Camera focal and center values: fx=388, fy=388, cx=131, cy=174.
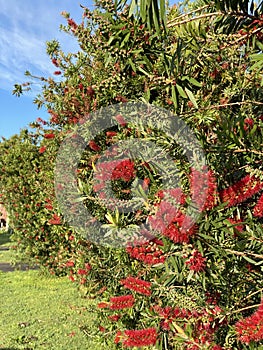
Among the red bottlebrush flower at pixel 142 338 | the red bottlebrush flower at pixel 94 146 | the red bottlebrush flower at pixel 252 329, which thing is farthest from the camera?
the red bottlebrush flower at pixel 94 146

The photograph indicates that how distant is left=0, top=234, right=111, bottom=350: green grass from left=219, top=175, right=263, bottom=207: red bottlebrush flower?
306 centimetres

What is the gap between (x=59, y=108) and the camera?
14.7 ft

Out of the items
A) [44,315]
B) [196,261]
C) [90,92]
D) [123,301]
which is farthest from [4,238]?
[196,261]

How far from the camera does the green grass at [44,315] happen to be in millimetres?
5305

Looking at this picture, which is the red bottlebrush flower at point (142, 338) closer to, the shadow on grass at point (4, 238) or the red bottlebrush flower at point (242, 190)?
the red bottlebrush flower at point (242, 190)

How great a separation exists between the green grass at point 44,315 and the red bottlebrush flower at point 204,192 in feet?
10.1

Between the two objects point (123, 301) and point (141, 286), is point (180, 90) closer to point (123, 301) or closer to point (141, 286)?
point (141, 286)

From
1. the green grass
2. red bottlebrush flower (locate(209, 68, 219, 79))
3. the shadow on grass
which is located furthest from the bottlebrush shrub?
the shadow on grass

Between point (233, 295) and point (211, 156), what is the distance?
831 mm

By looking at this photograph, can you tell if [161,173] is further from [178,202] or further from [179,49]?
[179,49]

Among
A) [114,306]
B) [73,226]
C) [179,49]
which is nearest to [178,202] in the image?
[179,49]

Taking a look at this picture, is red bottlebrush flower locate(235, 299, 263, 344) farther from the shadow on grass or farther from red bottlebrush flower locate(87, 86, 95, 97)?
the shadow on grass

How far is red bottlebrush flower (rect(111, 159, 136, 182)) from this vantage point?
8.65 ft

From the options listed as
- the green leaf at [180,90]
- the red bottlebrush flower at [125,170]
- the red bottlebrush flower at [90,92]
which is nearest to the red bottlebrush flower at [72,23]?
the red bottlebrush flower at [90,92]
